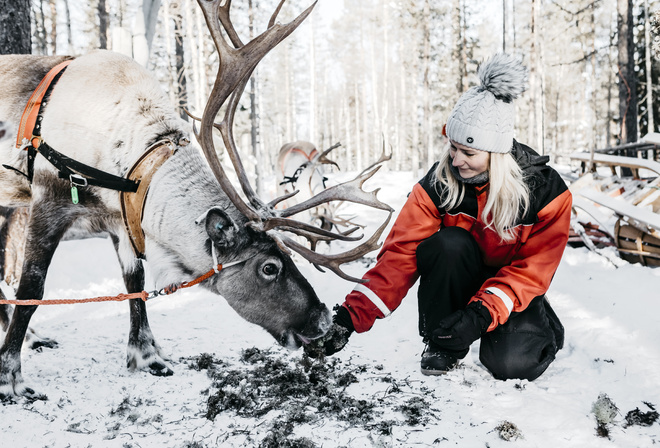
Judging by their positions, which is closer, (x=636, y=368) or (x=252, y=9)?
(x=636, y=368)

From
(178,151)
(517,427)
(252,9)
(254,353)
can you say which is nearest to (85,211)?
(178,151)

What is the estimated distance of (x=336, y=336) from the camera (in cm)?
260

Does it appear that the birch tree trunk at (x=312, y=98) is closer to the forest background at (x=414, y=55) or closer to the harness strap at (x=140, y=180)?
the forest background at (x=414, y=55)

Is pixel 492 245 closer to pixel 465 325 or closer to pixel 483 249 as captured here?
pixel 483 249

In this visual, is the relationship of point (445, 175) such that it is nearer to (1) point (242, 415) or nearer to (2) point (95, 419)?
(1) point (242, 415)

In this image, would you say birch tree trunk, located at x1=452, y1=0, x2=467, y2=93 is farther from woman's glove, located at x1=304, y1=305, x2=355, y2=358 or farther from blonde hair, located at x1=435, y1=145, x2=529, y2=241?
woman's glove, located at x1=304, y1=305, x2=355, y2=358

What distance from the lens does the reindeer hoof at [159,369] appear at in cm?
311

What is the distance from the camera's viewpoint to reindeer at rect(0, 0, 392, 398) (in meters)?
2.66

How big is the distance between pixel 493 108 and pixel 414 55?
1034 inches

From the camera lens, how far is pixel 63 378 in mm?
2967

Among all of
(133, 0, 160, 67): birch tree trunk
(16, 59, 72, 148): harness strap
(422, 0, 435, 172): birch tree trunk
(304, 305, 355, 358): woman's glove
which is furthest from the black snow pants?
(422, 0, 435, 172): birch tree trunk

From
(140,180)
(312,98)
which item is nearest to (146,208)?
(140,180)

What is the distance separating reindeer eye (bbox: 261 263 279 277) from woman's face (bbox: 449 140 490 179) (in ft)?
3.86

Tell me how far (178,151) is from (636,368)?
2.87 m
